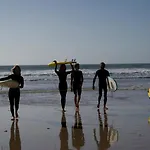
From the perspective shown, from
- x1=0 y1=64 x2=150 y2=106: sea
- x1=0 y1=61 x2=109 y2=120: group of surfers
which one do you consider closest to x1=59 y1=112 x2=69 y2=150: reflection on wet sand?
x1=0 y1=61 x2=109 y2=120: group of surfers

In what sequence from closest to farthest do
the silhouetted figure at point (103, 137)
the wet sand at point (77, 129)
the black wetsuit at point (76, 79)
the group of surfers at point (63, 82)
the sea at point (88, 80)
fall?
the silhouetted figure at point (103, 137) < the wet sand at point (77, 129) < the group of surfers at point (63, 82) < the black wetsuit at point (76, 79) < the sea at point (88, 80)

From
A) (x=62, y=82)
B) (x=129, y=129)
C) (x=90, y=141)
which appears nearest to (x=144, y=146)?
(x=90, y=141)

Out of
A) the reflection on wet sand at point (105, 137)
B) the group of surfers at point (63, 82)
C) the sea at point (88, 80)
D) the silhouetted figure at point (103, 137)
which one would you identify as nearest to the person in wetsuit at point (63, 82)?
the group of surfers at point (63, 82)

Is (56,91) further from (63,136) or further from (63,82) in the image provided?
(63,136)

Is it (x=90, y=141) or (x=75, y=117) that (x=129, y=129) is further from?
(x=75, y=117)

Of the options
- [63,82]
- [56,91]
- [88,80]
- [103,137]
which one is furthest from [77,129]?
[88,80]

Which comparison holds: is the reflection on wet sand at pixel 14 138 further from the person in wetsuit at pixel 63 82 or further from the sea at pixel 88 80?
the sea at pixel 88 80

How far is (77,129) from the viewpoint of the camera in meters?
8.48

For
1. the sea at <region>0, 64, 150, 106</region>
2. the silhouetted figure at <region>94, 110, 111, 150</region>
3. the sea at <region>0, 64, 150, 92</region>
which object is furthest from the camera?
the sea at <region>0, 64, 150, 92</region>

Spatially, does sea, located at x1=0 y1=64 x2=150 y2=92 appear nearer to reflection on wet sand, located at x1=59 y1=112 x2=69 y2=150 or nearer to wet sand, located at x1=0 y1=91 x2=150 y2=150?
wet sand, located at x1=0 y1=91 x2=150 y2=150

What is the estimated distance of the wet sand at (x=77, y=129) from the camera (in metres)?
6.89

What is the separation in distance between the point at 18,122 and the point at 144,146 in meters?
4.23

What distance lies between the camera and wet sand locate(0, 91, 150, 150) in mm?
6887

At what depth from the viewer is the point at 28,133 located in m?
8.09
